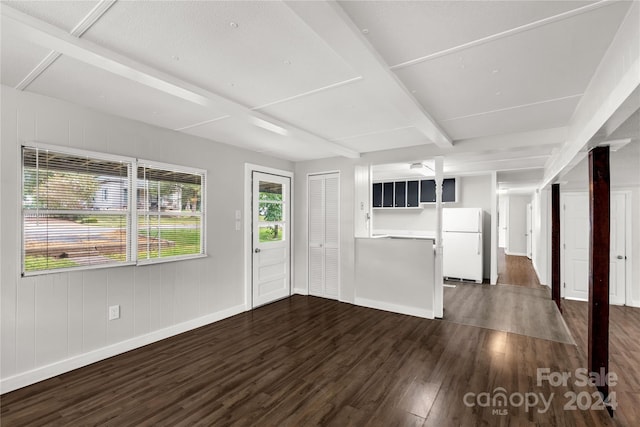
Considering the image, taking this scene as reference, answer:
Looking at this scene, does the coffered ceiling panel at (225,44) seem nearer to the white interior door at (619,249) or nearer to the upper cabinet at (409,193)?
the upper cabinet at (409,193)

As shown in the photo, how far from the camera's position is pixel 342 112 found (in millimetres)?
2961

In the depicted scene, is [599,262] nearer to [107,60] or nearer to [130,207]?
[107,60]

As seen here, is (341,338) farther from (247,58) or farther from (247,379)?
(247,58)

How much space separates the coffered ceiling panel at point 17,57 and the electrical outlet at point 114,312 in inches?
82.4

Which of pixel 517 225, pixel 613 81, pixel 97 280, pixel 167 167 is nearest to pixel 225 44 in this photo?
pixel 167 167

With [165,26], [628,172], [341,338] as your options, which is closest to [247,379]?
[341,338]

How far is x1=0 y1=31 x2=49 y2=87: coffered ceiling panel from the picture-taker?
1797mm

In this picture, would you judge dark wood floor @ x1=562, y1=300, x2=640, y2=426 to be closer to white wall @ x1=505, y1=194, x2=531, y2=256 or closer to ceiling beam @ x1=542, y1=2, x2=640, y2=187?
ceiling beam @ x1=542, y1=2, x2=640, y2=187

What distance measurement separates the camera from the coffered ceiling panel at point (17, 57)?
180 centimetres

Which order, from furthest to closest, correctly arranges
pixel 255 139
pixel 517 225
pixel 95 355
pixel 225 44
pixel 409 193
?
pixel 517 225
pixel 409 193
pixel 255 139
pixel 95 355
pixel 225 44

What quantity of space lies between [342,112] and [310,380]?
2491 millimetres

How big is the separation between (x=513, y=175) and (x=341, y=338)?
5295 millimetres

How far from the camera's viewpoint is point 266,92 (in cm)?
249

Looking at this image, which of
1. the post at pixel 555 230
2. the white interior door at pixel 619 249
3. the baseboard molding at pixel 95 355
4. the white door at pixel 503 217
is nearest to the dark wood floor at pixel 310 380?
the baseboard molding at pixel 95 355
